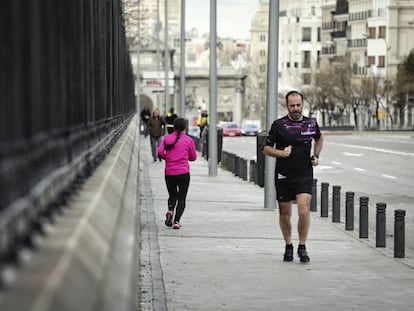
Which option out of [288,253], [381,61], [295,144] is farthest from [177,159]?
[381,61]

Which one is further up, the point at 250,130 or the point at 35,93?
the point at 35,93

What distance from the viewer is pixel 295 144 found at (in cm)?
1464

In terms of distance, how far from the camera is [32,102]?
13.3 feet

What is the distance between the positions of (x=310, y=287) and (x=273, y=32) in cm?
1302

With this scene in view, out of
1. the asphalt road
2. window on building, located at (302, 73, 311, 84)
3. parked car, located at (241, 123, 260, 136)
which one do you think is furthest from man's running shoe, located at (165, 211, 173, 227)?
window on building, located at (302, 73, 311, 84)

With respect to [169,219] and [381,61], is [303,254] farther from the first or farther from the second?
[381,61]

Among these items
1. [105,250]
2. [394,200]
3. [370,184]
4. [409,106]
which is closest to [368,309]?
[105,250]

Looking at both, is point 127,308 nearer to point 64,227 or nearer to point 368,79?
point 64,227

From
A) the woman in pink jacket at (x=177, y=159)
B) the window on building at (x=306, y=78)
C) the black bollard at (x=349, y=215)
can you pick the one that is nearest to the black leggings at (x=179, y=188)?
the woman in pink jacket at (x=177, y=159)

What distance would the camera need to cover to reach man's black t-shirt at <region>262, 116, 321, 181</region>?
48.1 ft

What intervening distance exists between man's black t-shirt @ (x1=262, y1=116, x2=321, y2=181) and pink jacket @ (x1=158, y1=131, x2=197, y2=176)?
4672 mm

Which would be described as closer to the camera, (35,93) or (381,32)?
(35,93)

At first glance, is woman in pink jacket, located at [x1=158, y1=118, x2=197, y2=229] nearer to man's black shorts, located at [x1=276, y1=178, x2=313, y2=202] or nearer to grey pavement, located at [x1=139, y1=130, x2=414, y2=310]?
grey pavement, located at [x1=139, y1=130, x2=414, y2=310]

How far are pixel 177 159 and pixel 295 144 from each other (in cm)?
498
